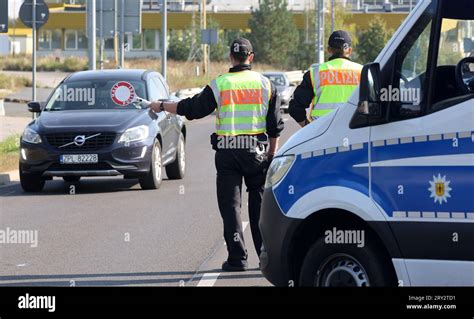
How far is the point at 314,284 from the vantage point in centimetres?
731

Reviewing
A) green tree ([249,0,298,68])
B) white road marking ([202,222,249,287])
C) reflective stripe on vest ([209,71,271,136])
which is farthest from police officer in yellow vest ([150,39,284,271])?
green tree ([249,0,298,68])

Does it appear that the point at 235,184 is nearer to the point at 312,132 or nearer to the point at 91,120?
the point at 312,132

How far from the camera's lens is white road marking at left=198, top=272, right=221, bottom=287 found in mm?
9484

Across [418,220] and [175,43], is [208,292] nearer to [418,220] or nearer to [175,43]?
[418,220]

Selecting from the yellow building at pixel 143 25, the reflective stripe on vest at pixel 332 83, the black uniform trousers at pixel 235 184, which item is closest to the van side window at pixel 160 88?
the reflective stripe on vest at pixel 332 83

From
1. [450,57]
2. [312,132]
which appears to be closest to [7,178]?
[312,132]

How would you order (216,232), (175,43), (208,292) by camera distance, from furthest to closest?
(175,43) → (216,232) → (208,292)

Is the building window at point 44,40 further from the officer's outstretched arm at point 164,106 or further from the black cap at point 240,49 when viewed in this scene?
the officer's outstretched arm at point 164,106

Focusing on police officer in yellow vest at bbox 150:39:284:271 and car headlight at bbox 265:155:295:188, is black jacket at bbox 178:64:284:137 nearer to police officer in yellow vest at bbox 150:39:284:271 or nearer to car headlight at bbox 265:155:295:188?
police officer in yellow vest at bbox 150:39:284:271

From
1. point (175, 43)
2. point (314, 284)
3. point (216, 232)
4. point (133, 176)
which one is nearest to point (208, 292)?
point (314, 284)

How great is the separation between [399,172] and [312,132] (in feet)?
2.94

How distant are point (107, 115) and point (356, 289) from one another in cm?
1005

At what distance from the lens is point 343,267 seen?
7184 mm

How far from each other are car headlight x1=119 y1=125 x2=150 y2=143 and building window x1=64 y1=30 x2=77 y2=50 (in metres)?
105
